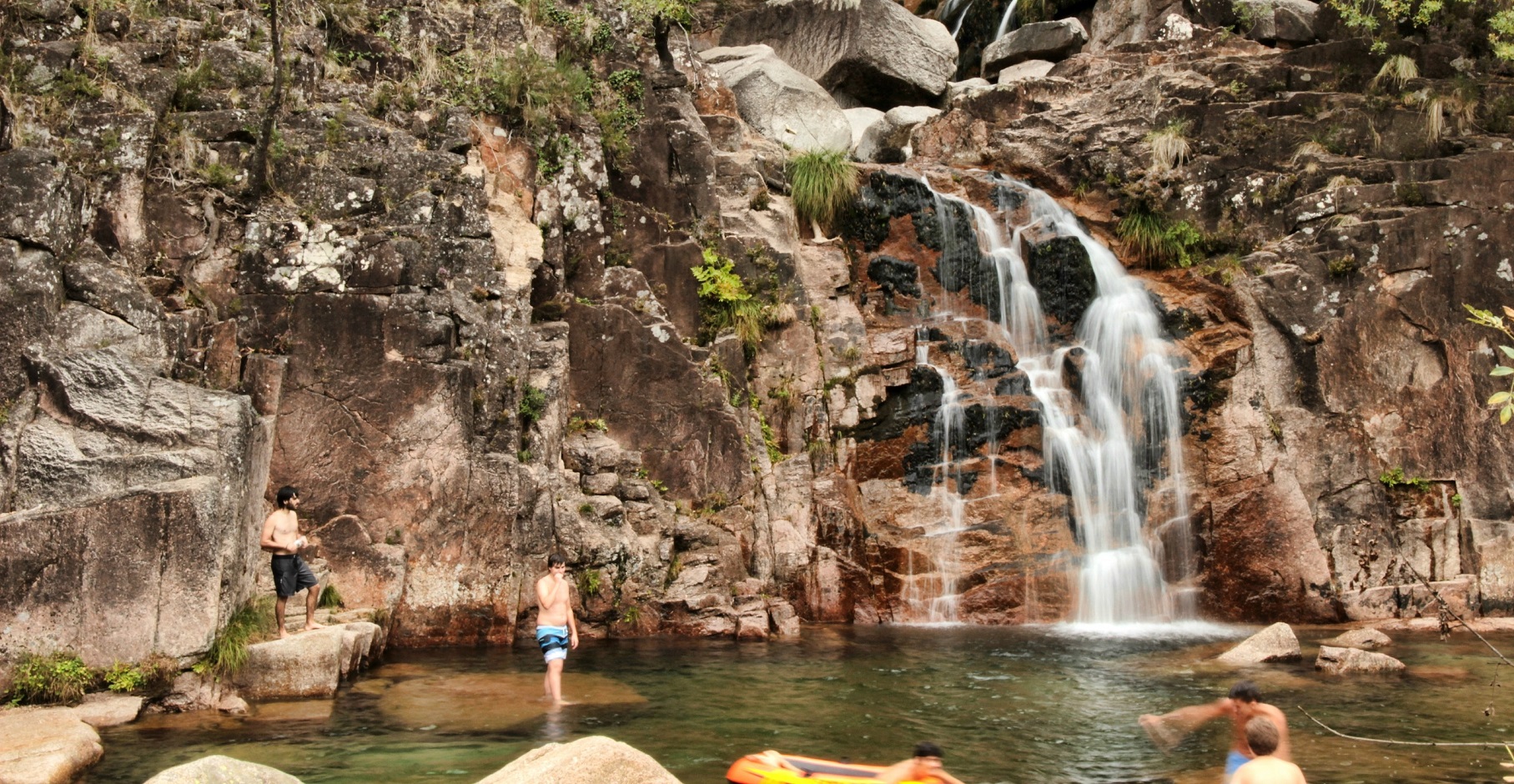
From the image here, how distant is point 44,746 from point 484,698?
3115 mm

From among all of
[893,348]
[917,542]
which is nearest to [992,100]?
[893,348]

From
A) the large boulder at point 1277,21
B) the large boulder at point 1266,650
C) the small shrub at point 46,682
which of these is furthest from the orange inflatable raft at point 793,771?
the large boulder at point 1277,21

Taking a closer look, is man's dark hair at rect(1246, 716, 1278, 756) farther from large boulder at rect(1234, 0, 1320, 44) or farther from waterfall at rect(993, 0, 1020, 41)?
waterfall at rect(993, 0, 1020, 41)

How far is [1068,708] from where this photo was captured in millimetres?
9320

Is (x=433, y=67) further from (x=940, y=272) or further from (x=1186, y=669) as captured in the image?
(x=1186, y=669)

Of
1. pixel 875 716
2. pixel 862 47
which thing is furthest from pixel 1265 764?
pixel 862 47

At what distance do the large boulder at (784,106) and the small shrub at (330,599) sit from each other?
11.5 metres

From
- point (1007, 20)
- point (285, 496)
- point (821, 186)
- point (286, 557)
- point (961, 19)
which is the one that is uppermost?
point (961, 19)

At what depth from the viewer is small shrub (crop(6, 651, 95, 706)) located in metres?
8.15

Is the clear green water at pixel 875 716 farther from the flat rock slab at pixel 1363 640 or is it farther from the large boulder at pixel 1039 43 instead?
the large boulder at pixel 1039 43

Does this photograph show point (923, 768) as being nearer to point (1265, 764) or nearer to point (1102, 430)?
point (1265, 764)

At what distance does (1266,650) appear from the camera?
11195mm

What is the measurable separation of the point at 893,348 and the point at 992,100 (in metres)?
6.60

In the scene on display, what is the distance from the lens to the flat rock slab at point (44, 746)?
6539mm
